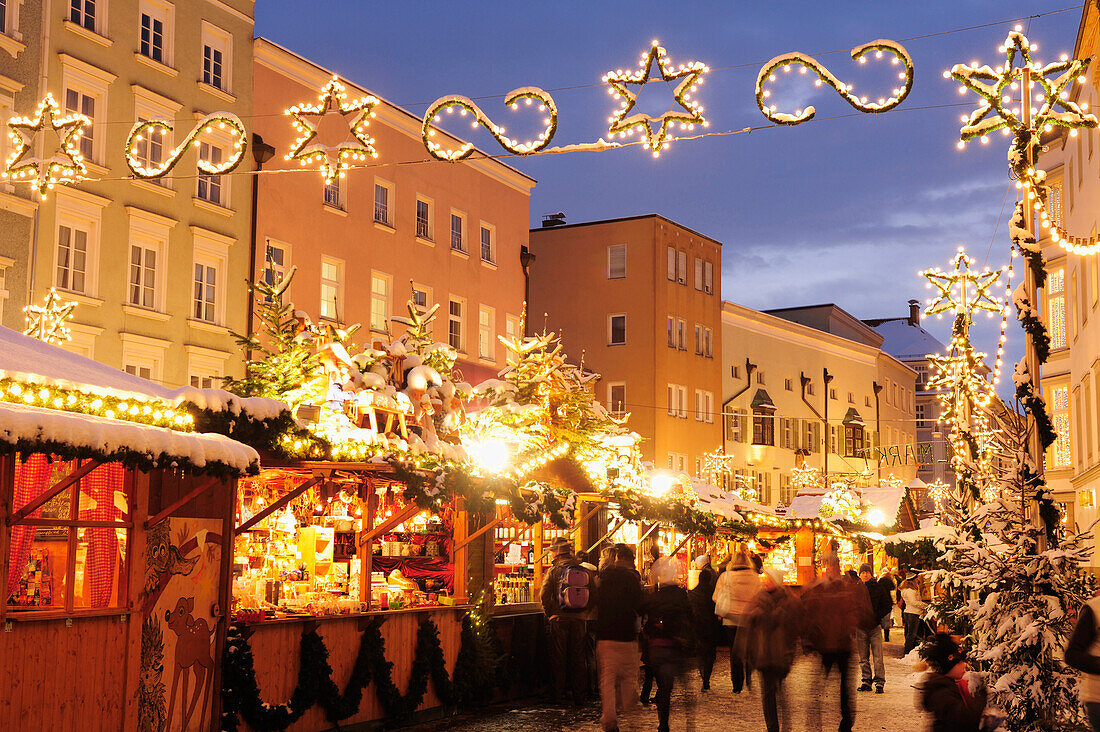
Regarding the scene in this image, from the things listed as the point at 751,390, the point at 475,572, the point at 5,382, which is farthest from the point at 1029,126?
the point at 751,390

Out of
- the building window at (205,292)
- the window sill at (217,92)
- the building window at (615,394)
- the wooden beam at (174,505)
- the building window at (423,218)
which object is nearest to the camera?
the wooden beam at (174,505)

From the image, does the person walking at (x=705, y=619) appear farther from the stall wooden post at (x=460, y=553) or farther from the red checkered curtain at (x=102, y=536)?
the red checkered curtain at (x=102, y=536)

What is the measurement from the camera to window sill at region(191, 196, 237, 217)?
2497cm

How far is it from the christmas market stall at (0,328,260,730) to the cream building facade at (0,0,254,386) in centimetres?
1163

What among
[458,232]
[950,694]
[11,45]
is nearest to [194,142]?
[950,694]

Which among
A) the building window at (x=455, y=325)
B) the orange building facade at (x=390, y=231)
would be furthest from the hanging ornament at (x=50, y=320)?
the building window at (x=455, y=325)

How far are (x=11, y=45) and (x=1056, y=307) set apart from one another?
24.4m

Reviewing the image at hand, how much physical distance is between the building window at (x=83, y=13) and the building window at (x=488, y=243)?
1262cm

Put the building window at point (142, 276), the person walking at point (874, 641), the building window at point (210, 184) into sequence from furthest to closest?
the building window at point (210, 184) → the building window at point (142, 276) → the person walking at point (874, 641)

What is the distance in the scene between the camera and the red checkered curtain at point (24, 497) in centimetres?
992

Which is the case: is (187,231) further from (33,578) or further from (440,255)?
(33,578)

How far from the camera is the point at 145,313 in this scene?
23.7 meters

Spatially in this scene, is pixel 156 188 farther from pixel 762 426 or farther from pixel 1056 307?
pixel 762 426

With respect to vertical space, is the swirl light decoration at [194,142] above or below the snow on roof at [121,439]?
above
